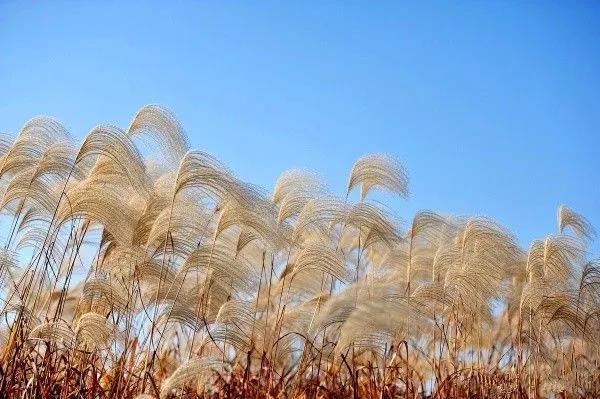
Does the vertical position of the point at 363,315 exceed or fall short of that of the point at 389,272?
it falls short

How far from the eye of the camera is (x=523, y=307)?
4809 millimetres

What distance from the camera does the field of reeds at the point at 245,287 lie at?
3.31 metres

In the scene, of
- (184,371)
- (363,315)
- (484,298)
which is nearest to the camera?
(184,371)

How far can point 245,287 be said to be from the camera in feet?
12.3

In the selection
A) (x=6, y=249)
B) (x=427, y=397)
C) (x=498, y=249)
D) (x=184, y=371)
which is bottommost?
(x=184, y=371)

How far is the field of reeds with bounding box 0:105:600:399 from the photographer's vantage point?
10.9 feet

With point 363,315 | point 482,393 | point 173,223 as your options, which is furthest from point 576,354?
point 173,223

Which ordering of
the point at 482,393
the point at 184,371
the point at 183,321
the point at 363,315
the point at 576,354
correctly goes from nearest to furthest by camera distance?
the point at 184,371 < the point at 363,315 < the point at 183,321 < the point at 482,393 < the point at 576,354

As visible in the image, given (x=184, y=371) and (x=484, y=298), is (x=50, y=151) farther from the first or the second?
(x=484, y=298)

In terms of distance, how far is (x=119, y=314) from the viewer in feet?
13.1

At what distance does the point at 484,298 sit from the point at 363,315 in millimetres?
1997

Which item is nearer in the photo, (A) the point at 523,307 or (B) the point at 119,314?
(B) the point at 119,314

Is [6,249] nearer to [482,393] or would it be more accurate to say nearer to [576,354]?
[482,393]

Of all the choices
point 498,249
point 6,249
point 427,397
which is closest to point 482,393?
point 427,397
